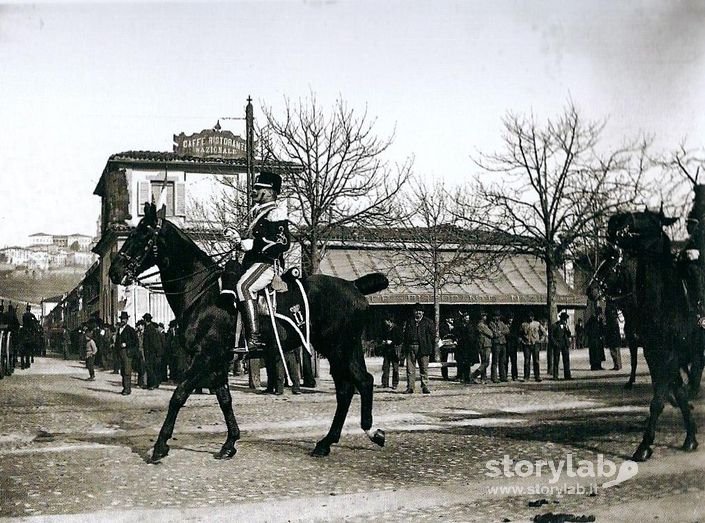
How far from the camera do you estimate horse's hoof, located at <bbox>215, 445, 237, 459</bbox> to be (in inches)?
356

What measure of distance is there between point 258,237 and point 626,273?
13.7 feet

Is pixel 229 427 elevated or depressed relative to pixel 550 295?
depressed

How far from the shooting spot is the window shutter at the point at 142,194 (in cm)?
1041

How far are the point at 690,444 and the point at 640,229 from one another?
241 centimetres

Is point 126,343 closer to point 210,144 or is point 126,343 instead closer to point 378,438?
point 210,144

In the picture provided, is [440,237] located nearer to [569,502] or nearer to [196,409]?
[196,409]

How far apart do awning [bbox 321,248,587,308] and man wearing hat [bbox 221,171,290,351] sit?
4.79 metres

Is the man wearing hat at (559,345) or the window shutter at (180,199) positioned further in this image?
the man wearing hat at (559,345)

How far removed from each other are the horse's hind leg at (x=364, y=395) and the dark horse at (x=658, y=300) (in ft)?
10.0

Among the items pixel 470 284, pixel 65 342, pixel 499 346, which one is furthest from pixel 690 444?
pixel 470 284

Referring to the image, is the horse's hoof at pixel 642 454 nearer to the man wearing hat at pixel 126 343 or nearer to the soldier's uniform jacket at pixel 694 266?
the soldier's uniform jacket at pixel 694 266

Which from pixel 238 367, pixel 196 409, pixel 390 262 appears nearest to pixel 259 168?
pixel 196 409

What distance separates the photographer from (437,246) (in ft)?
61.5

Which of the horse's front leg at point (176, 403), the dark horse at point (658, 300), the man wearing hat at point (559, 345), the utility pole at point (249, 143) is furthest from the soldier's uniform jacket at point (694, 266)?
the man wearing hat at point (559, 345)
